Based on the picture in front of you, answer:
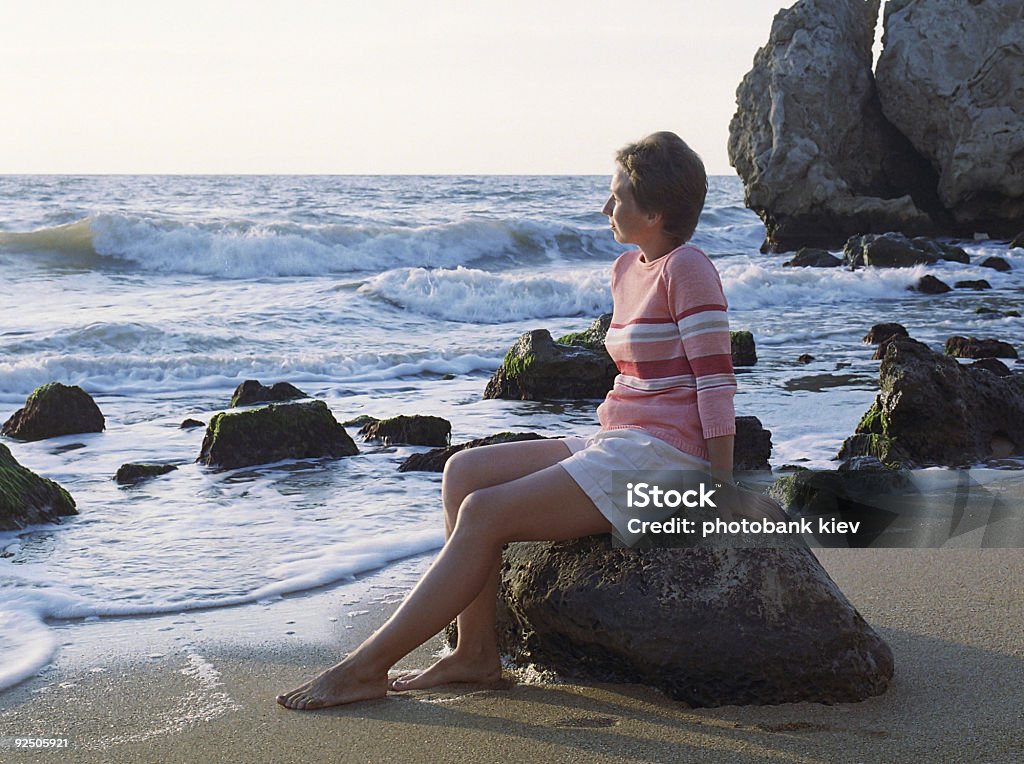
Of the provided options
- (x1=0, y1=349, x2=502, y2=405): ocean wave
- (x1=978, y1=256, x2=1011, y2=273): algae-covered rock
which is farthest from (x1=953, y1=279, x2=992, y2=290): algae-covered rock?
(x1=0, y1=349, x2=502, y2=405): ocean wave

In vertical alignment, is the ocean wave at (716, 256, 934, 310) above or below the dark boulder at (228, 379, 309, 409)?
above

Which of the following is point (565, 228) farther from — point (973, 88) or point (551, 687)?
point (551, 687)

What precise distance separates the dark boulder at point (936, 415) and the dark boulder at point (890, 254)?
57.4 ft

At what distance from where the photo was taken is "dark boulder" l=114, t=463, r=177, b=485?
7703mm

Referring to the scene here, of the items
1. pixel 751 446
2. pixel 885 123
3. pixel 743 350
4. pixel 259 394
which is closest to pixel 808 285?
pixel 743 350

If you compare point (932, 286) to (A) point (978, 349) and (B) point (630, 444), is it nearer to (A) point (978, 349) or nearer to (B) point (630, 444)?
(A) point (978, 349)

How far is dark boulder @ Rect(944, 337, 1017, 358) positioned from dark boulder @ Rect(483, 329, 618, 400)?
389 cm

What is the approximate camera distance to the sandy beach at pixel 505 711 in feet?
10.3

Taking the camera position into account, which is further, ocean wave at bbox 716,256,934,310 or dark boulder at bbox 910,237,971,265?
dark boulder at bbox 910,237,971,265

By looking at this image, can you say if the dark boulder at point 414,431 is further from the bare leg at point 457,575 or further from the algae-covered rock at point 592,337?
the bare leg at point 457,575

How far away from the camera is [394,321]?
59.1 feet

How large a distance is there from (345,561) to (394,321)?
41.0ft

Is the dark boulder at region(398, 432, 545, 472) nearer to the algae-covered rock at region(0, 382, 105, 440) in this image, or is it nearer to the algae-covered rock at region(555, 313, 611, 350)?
the algae-covered rock at region(0, 382, 105, 440)

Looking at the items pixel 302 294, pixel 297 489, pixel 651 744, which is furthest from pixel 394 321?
pixel 651 744
